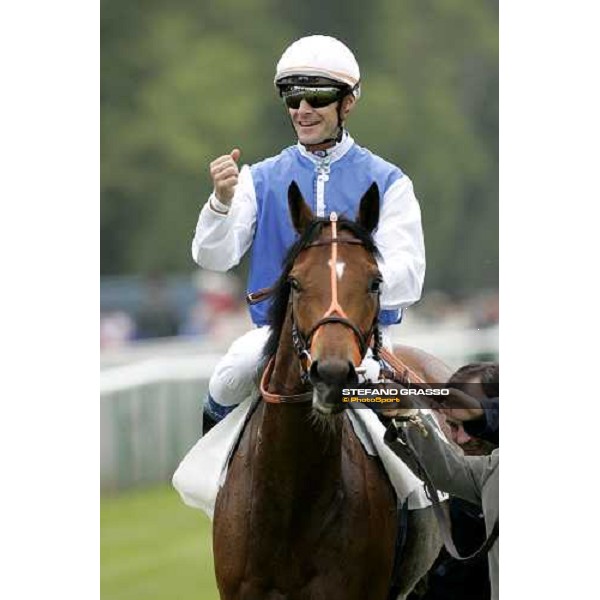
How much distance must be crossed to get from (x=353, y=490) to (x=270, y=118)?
1.32 m

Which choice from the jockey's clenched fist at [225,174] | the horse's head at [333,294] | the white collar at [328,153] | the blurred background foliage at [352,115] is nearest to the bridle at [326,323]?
the horse's head at [333,294]

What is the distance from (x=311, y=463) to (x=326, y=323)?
45cm

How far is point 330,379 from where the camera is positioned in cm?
295

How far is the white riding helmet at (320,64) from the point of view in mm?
3684

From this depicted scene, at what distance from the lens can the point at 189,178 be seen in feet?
14.9

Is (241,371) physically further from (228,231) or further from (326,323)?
(326,323)

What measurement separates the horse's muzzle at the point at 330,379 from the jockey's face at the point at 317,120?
95 centimetres

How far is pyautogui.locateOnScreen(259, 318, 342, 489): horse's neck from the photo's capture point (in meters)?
3.24

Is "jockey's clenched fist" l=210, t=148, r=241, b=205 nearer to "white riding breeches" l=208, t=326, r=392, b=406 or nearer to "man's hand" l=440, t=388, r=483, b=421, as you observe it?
"white riding breeches" l=208, t=326, r=392, b=406

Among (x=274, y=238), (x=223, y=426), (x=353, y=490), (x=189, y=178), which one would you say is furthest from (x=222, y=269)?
(x=189, y=178)

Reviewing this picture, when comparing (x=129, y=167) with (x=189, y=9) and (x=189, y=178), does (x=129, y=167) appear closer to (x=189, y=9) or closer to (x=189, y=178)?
(x=189, y=178)

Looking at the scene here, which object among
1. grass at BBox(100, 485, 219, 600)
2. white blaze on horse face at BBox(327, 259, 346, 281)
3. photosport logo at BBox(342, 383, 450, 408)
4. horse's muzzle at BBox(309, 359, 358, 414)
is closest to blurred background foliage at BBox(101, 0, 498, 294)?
photosport logo at BBox(342, 383, 450, 408)

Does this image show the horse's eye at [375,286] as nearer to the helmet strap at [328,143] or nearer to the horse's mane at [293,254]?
the horse's mane at [293,254]

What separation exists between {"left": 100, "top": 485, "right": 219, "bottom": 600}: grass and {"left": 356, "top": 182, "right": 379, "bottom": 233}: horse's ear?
207 centimetres
